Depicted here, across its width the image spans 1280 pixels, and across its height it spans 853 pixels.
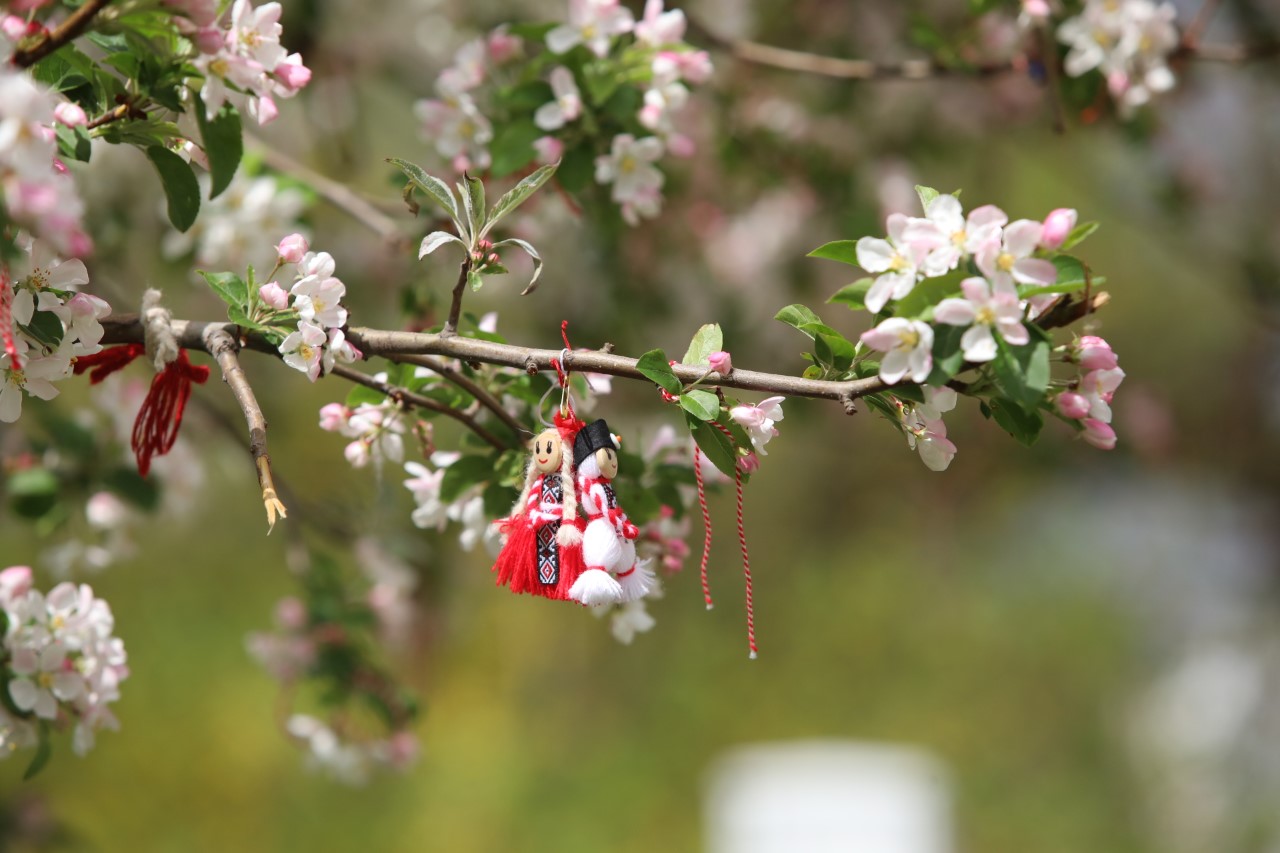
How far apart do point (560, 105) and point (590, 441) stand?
0.42 metres

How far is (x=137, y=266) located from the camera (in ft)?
6.75

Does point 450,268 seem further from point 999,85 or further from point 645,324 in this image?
point 999,85

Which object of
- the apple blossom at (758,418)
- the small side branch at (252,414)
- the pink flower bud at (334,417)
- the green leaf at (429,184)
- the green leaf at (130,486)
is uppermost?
the green leaf at (429,184)

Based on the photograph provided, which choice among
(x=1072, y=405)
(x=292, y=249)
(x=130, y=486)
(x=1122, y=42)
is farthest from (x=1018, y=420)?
(x=130, y=486)

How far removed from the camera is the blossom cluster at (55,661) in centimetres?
92

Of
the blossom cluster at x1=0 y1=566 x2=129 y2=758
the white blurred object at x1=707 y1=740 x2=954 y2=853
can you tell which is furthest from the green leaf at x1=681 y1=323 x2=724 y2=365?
the white blurred object at x1=707 y1=740 x2=954 y2=853

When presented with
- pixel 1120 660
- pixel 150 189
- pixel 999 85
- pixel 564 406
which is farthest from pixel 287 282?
pixel 1120 660

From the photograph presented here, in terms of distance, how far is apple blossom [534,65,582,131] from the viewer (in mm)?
1075

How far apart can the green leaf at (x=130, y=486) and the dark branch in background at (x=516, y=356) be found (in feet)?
1.75

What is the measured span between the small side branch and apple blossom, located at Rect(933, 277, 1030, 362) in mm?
395

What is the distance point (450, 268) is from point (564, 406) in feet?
2.85

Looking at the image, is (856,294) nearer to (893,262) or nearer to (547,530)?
(893,262)

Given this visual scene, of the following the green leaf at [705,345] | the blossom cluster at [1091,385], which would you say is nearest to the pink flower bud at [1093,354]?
the blossom cluster at [1091,385]

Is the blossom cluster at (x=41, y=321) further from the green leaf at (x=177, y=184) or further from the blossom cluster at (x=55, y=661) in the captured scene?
the blossom cluster at (x=55, y=661)
